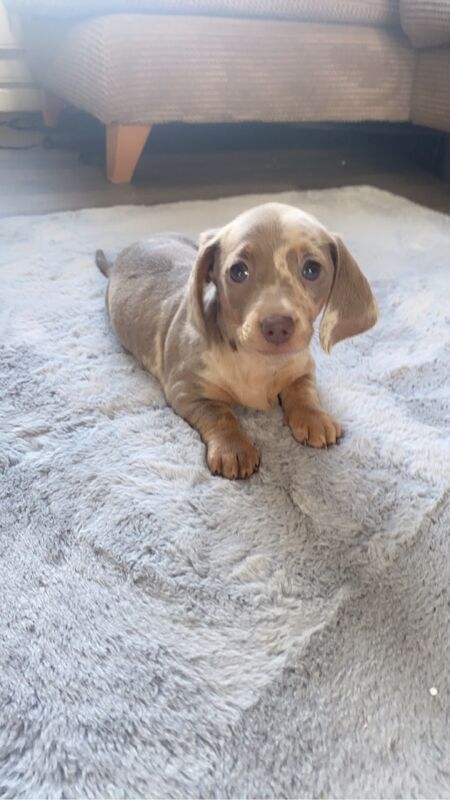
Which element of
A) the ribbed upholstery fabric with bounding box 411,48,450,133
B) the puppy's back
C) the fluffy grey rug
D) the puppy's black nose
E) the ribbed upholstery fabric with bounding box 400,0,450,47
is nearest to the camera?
the fluffy grey rug

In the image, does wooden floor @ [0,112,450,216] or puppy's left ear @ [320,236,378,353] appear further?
wooden floor @ [0,112,450,216]

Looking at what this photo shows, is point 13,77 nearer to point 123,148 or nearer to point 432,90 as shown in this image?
point 123,148

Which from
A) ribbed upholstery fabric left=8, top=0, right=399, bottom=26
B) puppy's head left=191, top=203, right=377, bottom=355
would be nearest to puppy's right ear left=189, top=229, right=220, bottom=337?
puppy's head left=191, top=203, right=377, bottom=355

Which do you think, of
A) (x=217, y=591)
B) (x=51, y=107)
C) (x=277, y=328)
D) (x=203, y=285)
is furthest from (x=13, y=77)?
(x=217, y=591)

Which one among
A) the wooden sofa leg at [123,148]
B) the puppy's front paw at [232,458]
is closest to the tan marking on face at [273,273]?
the puppy's front paw at [232,458]

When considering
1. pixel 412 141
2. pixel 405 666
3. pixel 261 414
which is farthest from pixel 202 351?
pixel 412 141

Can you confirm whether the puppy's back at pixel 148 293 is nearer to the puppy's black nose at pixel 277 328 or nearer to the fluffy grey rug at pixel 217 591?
the fluffy grey rug at pixel 217 591

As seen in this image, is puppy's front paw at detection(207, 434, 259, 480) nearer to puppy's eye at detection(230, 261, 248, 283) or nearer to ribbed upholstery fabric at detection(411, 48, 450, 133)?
puppy's eye at detection(230, 261, 248, 283)
